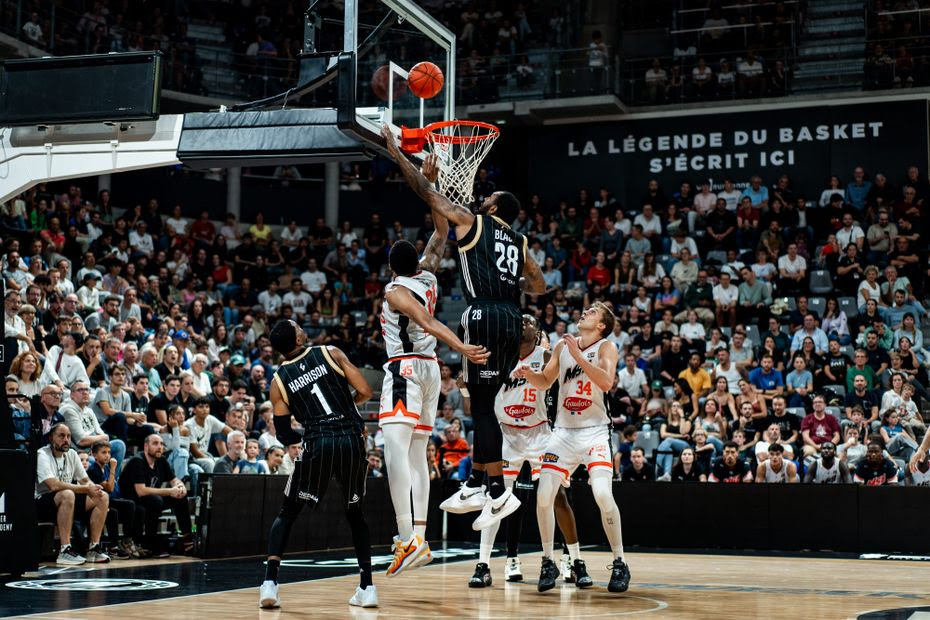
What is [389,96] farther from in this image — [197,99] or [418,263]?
[197,99]

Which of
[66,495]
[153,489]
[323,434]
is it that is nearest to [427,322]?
[323,434]

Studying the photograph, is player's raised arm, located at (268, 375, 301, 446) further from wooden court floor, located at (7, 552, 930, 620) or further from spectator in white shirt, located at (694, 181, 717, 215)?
spectator in white shirt, located at (694, 181, 717, 215)

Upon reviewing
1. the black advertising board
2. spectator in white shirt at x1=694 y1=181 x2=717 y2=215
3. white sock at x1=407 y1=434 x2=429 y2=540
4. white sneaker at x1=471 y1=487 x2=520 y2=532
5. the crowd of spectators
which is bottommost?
white sneaker at x1=471 y1=487 x2=520 y2=532

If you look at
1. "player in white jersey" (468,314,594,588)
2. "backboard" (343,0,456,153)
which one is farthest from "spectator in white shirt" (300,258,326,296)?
"player in white jersey" (468,314,594,588)

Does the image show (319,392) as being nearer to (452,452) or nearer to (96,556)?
(96,556)

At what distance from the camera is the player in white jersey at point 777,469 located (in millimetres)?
15141

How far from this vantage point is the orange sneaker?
7.64 metres

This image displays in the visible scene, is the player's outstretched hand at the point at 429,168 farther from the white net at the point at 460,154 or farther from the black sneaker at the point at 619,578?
the black sneaker at the point at 619,578

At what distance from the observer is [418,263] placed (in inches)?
331

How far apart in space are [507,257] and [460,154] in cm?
206

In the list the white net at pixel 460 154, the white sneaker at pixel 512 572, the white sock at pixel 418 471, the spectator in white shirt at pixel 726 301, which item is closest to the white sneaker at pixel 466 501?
the white sock at pixel 418 471

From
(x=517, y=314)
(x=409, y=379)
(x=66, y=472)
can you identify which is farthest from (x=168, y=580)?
(x=517, y=314)

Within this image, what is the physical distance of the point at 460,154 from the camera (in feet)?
32.2

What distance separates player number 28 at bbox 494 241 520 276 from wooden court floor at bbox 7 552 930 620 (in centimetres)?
244
